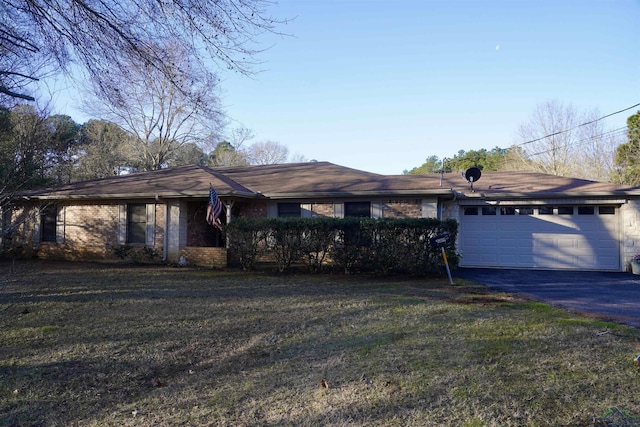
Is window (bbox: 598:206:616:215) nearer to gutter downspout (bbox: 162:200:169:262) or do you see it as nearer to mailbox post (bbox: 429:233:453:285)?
mailbox post (bbox: 429:233:453:285)

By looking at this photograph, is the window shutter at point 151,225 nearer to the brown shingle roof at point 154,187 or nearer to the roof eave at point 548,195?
the brown shingle roof at point 154,187

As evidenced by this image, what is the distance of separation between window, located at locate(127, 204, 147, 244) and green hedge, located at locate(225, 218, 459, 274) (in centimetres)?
437

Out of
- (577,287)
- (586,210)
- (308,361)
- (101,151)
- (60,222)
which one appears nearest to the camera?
(308,361)

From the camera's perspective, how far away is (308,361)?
15.2 feet

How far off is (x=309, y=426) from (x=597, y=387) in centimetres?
256

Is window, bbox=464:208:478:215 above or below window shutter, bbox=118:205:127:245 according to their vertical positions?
above

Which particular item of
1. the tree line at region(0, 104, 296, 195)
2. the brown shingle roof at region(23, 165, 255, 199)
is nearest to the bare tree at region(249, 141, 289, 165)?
the tree line at region(0, 104, 296, 195)

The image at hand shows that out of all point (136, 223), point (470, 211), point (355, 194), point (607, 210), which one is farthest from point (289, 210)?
point (607, 210)

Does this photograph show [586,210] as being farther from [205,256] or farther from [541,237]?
[205,256]

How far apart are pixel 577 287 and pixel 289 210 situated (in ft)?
27.3

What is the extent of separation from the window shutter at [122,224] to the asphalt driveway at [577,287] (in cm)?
1069

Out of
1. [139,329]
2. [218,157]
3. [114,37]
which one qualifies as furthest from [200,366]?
[218,157]

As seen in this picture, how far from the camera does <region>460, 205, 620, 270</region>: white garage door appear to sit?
12.5 m

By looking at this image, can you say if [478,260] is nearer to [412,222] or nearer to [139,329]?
[412,222]
